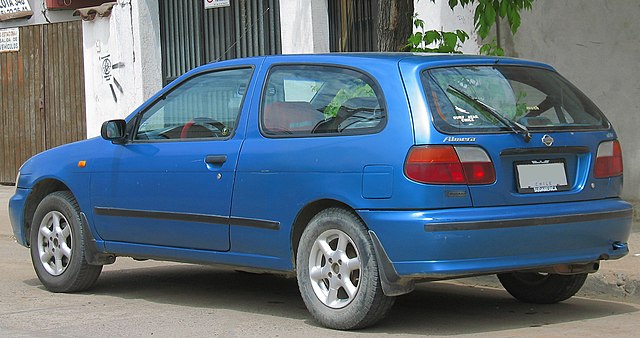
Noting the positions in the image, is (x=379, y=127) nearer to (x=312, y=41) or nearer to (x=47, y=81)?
(x=312, y=41)

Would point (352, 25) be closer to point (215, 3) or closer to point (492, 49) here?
point (215, 3)

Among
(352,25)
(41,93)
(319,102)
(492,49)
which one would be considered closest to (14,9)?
(41,93)

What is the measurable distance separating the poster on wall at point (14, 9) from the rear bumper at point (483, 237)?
12081mm

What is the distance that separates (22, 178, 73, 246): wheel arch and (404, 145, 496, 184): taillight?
10.7 feet

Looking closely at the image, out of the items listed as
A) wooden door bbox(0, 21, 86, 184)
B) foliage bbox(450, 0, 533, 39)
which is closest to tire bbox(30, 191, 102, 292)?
foliage bbox(450, 0, 533, 39)

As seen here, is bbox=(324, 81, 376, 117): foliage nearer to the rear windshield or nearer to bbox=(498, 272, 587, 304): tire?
the rear windshield

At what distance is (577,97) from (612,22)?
189 inches

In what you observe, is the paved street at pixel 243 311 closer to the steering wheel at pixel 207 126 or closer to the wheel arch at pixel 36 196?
the wheel arch at pixel 36 196

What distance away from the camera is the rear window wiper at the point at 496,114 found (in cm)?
662

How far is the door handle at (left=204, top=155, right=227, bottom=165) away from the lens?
7.35 metres

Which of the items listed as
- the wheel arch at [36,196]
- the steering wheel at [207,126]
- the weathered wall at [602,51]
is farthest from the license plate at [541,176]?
the weathered wall at [602,51]

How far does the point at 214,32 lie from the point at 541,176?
9.06 meters

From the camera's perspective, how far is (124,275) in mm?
9508

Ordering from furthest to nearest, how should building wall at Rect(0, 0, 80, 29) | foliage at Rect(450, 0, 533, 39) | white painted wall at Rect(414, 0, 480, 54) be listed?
building wall at Rect(0, 0, 80, 29) < white painted wall at Rect(414, 0, 480, 54) < foliage at Rect(450, 0, 533, 39)
